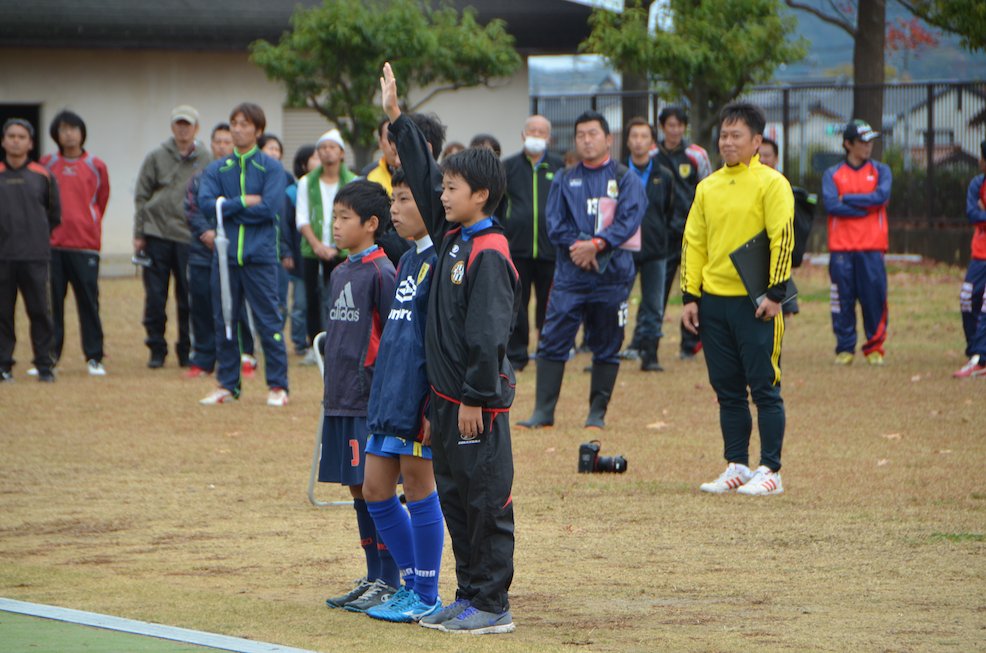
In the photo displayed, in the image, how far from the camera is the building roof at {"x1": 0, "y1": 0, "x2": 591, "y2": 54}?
25.3m

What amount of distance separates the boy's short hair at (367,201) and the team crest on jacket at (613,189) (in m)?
4.47

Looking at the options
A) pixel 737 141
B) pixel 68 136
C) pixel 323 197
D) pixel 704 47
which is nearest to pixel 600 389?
pixel 737 141

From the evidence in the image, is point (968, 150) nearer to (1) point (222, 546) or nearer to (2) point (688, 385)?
(2) point (688, 385)

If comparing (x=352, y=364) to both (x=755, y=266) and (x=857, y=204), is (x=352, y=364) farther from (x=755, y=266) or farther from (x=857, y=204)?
(x=857, y=204)

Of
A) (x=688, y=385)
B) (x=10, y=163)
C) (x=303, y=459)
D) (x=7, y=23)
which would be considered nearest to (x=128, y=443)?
(x=303, y=459)

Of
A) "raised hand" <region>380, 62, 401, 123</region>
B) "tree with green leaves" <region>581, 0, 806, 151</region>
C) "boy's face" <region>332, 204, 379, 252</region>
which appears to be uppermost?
"tree with green leaves" <region>581, 0, 806, 151</region>

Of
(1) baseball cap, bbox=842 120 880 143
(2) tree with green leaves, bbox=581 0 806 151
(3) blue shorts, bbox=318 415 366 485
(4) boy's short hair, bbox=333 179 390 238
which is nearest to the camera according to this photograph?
(3) blue shorts, bbox=318 415 366 485

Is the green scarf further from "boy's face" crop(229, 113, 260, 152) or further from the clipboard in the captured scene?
the clipboard

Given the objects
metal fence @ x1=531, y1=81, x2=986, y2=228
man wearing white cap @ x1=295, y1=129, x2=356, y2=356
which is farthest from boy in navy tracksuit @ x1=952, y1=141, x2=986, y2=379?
metal fence @ x1=531, y1=81, x2=986, y2=228

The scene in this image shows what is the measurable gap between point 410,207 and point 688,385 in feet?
23.7

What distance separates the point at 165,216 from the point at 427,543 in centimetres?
885

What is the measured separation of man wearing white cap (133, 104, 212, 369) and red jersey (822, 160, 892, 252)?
19.4 ft

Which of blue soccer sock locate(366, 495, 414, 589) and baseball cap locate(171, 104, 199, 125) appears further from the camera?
baseball cap locate(171, 104, 199, 125)

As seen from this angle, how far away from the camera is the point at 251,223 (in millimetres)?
11195
